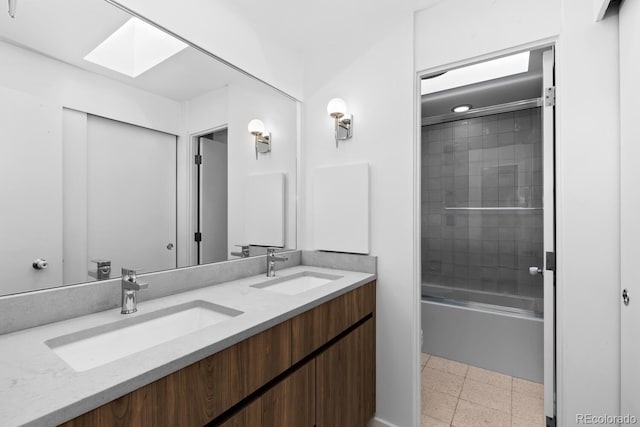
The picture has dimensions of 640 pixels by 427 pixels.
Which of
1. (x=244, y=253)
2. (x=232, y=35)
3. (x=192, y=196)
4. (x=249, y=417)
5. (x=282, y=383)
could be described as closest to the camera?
(x=249, y=417)

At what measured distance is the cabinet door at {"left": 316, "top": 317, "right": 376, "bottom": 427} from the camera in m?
1.34

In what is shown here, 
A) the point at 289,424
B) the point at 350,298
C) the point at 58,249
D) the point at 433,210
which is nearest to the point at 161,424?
the point at 289,424

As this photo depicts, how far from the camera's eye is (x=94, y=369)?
70 cm

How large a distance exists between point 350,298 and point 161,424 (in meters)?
0.98

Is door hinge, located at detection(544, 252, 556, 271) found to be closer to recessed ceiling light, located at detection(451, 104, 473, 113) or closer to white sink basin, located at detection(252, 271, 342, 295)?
white sink basin, located at detection(252, 271, 342, 295)

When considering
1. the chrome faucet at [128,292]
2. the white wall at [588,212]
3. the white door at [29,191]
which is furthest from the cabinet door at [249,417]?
the white wall at [588,212]

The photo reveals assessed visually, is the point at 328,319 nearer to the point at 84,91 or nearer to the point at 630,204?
the point at 630,204

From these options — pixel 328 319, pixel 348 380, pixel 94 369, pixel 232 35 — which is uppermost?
pixel 232 35

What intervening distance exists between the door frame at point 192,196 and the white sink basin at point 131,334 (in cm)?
33

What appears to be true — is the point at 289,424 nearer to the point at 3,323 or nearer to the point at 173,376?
the point at 173,376

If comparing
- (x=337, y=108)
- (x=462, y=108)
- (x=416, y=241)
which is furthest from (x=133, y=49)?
(x=462, y=108)

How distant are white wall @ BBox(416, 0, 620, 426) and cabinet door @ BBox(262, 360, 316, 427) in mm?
1138

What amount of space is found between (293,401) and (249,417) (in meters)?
0.23

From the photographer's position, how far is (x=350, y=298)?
1.56 meters
